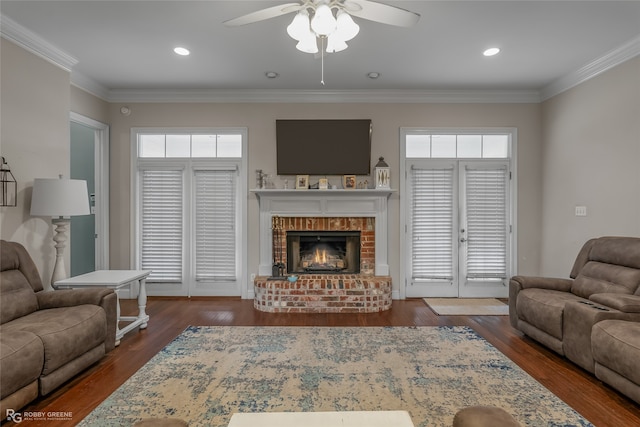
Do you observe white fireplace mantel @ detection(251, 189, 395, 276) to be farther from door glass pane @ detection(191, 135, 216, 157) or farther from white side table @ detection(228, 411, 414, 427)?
white side table @ detection(228, 411, 414, 427)

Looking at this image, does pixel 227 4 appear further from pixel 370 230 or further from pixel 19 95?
pixel 370 230

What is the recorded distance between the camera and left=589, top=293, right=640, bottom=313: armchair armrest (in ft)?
8.54

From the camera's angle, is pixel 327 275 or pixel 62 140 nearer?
pixel 62 140

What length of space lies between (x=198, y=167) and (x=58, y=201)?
1.97 meters

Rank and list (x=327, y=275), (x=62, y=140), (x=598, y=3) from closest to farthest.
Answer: (x=598, y=3) → (x=62, y=140) → (x=327, y=275)

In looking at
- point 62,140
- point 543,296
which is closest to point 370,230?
point 543,296

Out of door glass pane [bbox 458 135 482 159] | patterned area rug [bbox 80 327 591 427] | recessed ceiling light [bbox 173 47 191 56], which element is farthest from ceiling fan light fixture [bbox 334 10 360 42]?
door glass pane [bbox 458 135 482 159]

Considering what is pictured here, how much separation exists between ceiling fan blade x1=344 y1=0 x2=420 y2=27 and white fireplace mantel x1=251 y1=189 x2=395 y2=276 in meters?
2.81

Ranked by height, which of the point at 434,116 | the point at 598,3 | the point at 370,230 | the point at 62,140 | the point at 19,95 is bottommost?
the point at 370,230

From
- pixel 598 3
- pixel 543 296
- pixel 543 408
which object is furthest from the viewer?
pixel 543 296

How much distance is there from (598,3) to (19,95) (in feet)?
16.7

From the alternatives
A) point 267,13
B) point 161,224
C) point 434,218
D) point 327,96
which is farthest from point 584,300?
point 161,224

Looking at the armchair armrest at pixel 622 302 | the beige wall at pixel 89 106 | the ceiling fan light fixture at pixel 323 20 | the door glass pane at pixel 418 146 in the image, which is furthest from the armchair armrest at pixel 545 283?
the beige wall at pixel 89 106

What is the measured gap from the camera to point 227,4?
9.16 ft
